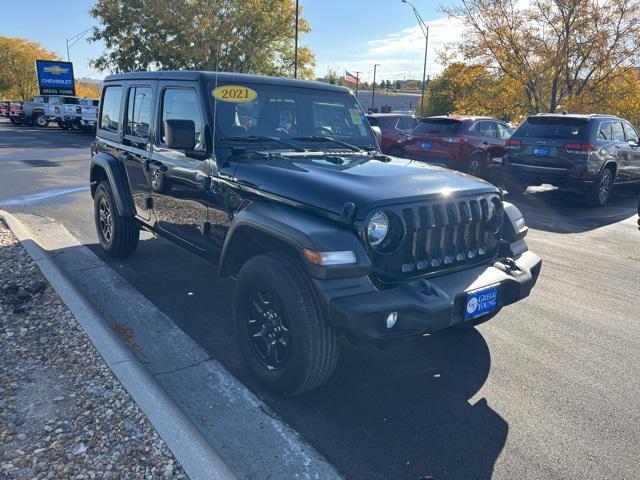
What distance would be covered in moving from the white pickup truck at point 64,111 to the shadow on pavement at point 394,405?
91.5 feet

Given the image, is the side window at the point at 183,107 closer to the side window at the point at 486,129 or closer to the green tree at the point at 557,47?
the side window at the point at 486,129

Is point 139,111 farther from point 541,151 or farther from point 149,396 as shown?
point 541,151

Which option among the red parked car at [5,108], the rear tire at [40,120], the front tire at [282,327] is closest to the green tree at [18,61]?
the red parked car at [5,108]

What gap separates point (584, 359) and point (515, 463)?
150 cm

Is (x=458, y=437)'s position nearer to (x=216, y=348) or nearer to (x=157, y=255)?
(x=216, y=348)

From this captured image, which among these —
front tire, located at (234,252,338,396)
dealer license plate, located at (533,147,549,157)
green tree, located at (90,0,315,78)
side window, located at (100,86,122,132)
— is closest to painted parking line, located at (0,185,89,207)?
side window, located at (100,86,122,132)

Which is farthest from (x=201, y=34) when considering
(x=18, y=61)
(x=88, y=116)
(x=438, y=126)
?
(x=18, y=61)

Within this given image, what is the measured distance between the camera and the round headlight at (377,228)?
9.28 ft

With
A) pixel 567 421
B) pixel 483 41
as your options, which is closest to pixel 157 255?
pixel 567 421

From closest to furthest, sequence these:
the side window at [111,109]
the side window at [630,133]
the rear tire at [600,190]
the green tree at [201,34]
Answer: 1. the side window at [111,109]
2. the rear tire at [600,190]
3. the side window at [630,133]
4. the green tree at [201,34]

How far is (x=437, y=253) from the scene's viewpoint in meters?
3.10

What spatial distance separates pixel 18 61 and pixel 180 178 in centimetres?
6640

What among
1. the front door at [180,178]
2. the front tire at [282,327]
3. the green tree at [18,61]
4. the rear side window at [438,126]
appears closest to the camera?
the front tire at [282,327]

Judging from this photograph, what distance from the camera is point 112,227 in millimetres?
5488
